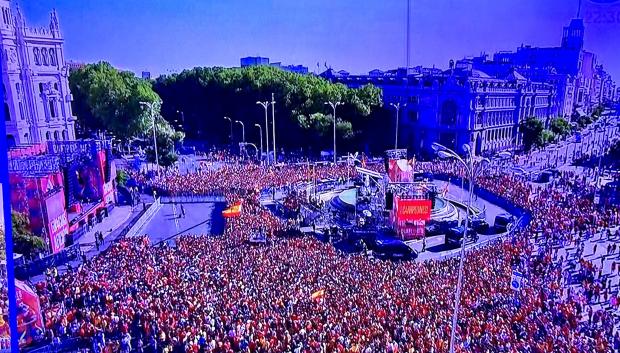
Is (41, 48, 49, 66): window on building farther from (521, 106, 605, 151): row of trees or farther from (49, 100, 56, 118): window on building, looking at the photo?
(521, 106, 605, 151): row of trees

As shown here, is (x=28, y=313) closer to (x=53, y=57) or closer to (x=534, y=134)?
(x=53, y=57)

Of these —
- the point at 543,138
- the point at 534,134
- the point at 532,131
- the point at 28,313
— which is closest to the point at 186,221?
the point at 28,313

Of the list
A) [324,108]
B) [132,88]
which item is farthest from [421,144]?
[132,88]

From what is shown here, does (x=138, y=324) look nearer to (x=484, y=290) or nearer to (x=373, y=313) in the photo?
(x=373, y=313)

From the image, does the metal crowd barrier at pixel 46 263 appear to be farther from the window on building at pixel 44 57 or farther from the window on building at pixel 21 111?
the window on building at pixel 44 57
